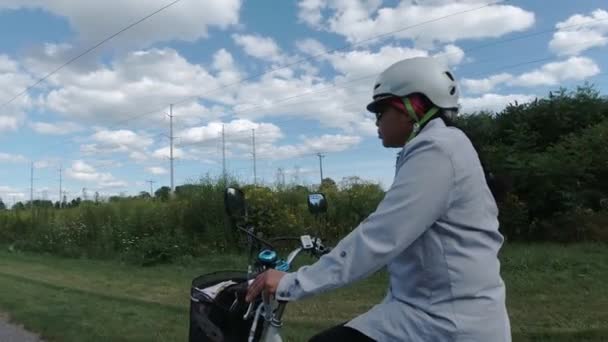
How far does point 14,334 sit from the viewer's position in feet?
23.9

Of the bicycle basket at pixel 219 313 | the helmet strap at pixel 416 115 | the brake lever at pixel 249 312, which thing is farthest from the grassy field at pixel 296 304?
the helmet strap at pixel 416 115

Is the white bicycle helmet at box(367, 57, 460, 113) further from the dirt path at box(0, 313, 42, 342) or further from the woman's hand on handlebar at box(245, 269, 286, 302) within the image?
the dirt path at box(0, 313, 42, 342)

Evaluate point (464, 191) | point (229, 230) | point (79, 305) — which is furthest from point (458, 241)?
point (229, 230)

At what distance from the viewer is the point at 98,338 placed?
264 inches

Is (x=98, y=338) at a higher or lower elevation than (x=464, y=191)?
lower

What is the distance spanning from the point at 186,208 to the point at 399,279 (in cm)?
1641

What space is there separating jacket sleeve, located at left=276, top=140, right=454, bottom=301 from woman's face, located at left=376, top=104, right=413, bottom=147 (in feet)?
0.62

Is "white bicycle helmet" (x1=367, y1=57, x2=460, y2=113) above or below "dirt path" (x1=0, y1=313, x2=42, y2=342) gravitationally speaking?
above

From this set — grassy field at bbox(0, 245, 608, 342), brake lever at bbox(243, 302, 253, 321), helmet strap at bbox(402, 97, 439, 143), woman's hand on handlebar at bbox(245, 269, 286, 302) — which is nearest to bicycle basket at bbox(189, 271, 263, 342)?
brake lever at bbox(243, 302, 253, 321)

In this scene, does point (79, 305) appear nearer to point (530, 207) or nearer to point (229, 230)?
point (229, 230)

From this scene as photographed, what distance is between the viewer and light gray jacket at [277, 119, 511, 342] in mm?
1798

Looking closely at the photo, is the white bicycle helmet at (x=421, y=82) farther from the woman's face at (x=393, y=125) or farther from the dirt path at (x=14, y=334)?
the dirt path at (x=14, y=334)

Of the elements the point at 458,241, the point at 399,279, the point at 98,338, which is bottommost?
the point at 98,338

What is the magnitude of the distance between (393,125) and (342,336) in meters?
0.76
